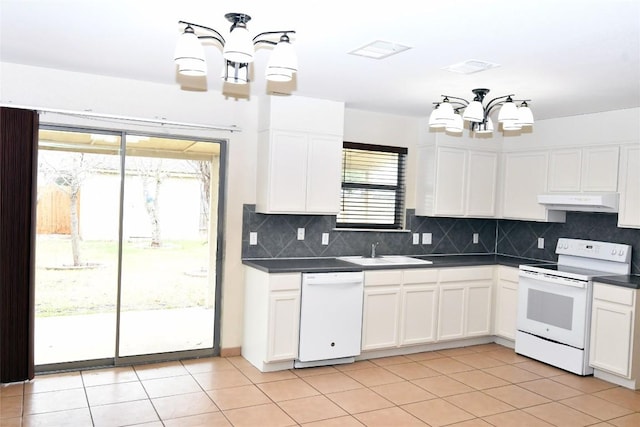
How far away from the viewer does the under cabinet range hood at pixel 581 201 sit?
4711 mm

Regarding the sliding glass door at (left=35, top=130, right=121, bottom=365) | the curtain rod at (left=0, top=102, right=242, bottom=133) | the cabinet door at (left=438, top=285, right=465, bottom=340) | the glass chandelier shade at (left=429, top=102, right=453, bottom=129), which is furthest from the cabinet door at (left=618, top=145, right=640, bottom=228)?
the sliding glass door at (left=35, top=130, right=121, bottom=365)

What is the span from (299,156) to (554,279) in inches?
98.9

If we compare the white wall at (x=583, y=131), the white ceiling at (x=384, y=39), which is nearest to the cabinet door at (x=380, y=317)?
the white ceiling at (x=384, y=39)

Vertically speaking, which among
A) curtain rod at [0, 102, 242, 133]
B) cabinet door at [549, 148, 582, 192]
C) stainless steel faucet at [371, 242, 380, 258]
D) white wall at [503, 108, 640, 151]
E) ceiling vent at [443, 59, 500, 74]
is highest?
ceiling vent at [443, 59, 500, 74]

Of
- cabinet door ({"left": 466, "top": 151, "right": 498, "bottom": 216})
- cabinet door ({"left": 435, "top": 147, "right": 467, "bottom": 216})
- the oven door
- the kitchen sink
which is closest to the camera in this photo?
the oven door

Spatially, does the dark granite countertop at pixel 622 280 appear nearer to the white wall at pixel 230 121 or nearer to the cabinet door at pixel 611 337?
the cabinet door at pixel 611 337

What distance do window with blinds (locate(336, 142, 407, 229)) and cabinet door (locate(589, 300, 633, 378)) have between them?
6.81 ft

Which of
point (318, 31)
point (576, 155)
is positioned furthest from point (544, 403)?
point (318, 31)

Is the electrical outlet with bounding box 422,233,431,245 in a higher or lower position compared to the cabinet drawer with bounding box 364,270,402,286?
higher

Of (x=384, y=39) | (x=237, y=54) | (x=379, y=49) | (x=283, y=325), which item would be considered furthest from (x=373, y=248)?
(x=237, y=54)

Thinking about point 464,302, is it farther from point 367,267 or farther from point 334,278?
point 334,278

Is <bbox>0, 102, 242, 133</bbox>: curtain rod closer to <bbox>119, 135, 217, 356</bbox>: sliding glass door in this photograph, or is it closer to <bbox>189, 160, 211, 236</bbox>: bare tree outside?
<bbox>119, 135, 217, 356</bbox>: sliding glass door

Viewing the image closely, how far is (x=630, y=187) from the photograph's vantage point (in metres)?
4.62

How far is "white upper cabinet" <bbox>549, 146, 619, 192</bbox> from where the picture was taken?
4.79m
